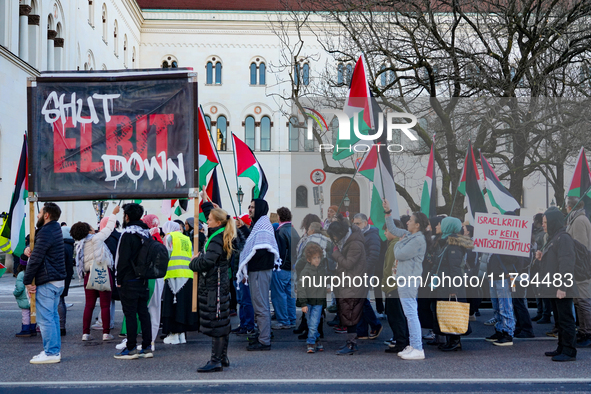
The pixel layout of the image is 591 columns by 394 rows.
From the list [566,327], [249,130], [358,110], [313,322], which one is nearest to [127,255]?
[313,322]

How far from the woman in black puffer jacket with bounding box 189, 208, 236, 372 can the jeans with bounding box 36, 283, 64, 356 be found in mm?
1855

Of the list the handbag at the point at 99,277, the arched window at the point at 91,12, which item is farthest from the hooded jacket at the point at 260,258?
the arched window at the point at 91,12

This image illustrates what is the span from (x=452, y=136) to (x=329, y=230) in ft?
12.6

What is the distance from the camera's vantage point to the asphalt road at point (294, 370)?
5.97 metres

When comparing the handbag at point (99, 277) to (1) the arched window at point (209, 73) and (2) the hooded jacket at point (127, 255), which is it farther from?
(1) the arched window at point (209, 73)

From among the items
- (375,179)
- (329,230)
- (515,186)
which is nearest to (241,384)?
(329,230)

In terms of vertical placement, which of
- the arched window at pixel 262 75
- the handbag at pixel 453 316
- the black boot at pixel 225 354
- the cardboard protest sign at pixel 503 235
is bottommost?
the black boot at pixel 225 354

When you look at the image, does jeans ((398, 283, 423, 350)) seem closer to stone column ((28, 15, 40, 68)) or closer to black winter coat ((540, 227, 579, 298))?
black winter coat ((540, 227, 579, 298))

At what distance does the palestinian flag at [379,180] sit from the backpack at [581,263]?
7.59 ft

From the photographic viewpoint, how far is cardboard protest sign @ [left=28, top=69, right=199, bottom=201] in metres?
7.53

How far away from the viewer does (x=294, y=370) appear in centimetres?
669

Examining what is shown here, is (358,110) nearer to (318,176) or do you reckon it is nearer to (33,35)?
(318,176)

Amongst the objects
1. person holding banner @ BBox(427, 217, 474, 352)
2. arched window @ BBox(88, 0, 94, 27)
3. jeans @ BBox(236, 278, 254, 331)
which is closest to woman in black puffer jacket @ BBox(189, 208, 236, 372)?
jeans @ BBox(236, 278, 254, 331)

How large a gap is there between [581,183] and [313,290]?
4.71 metres
